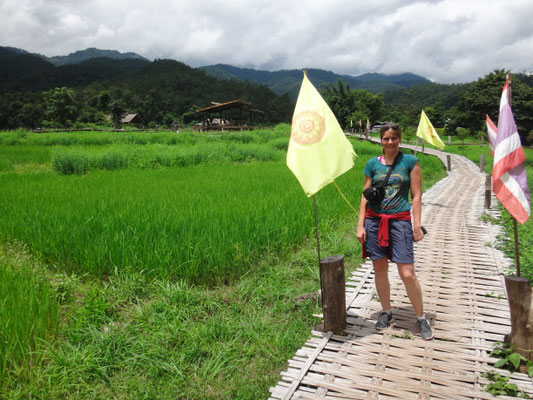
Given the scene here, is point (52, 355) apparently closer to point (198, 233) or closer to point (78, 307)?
point (78, 307)

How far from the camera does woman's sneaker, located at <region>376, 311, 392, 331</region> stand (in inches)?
→ 100

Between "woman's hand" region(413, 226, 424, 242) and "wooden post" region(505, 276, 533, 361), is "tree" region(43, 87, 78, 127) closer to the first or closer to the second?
"woman's hand" region(413, 226, 424, 242)

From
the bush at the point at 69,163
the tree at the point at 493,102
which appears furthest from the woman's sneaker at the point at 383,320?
the tree at the point at 493,102

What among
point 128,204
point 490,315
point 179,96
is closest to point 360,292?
point 490,315

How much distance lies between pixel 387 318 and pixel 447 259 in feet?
6.17

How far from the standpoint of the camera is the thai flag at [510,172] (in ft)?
6.89

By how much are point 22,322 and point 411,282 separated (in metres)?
2.52

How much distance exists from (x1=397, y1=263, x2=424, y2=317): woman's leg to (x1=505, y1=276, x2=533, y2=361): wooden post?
513mm

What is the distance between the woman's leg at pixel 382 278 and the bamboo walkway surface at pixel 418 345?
0.22 m

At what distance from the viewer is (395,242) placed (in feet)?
7.60

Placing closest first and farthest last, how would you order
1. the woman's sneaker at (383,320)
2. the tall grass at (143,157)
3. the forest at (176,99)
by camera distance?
the woman's sneaker at (383,320) < the tall grass at (143,157) < the forest at (176,99)

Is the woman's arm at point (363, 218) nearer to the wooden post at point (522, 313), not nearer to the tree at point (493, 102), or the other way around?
the wooden post at point (522, 313)

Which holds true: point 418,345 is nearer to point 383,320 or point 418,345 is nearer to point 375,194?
point 383,320

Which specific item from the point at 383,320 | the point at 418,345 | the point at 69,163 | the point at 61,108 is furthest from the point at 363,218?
the point at 61,108
